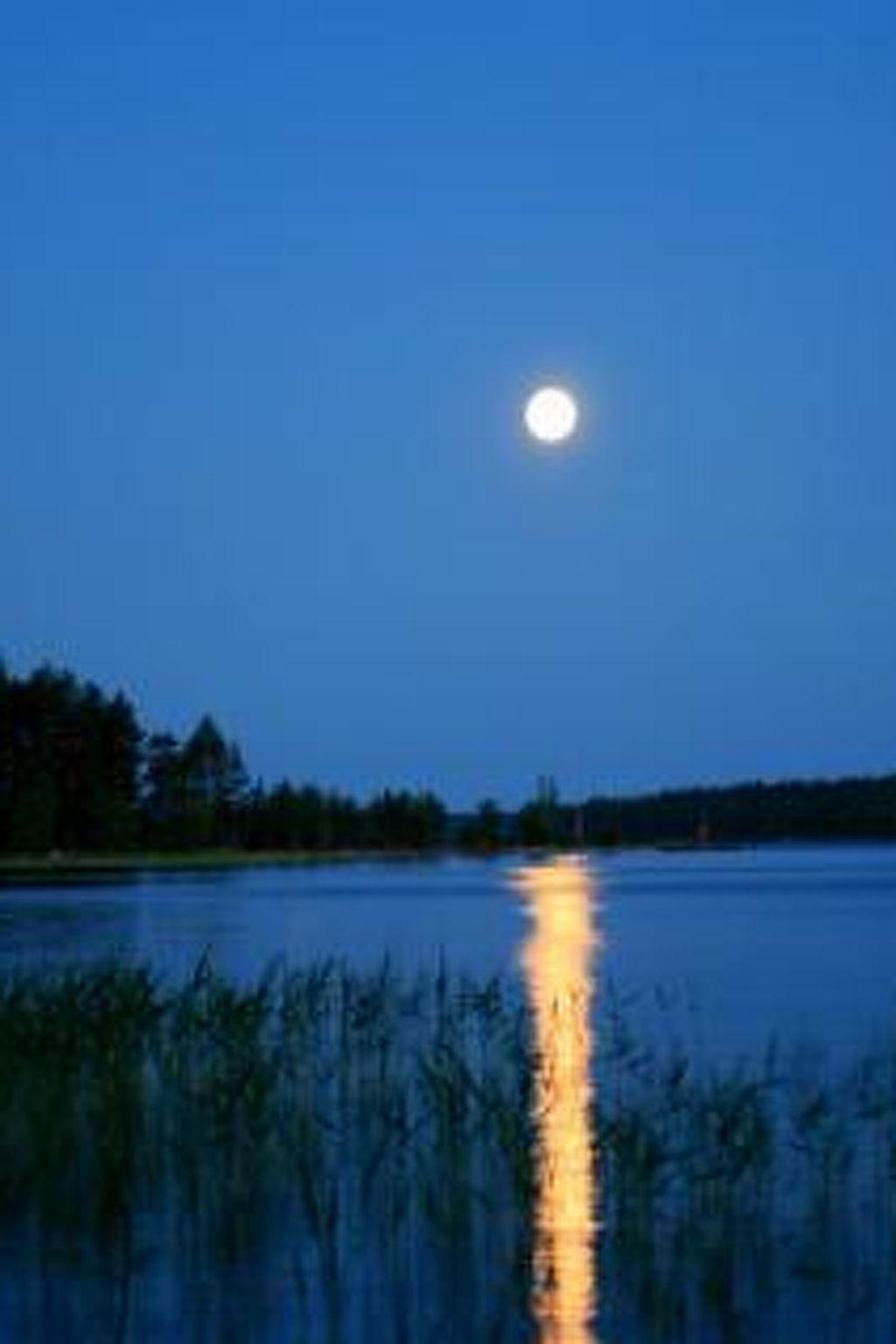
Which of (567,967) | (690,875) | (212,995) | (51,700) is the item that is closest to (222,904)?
(567,967)

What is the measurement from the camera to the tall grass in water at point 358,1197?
1602 centimetres

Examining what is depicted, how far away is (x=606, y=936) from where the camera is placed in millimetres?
71000

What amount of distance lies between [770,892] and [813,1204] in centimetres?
10593

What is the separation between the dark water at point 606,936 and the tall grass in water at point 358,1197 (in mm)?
7045

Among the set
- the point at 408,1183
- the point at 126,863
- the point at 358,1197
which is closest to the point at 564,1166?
the point at 358,1197

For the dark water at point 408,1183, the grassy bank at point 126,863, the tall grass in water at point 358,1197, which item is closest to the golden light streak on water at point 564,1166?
the dark water at point 408,1183

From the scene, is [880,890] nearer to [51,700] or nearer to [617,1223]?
[51,700]

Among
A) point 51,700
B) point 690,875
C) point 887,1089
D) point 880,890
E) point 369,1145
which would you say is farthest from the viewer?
point 690,875

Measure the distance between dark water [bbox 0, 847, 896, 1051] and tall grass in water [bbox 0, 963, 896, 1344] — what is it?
7.04m

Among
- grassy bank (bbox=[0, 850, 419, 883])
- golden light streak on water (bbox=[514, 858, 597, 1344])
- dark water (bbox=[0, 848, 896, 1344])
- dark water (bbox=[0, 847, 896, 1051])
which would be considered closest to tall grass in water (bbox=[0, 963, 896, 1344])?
dark water (bbox=[0, 848, 896, 1344])

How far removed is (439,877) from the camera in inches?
6378

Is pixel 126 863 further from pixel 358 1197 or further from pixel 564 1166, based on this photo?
pixel 358 1197

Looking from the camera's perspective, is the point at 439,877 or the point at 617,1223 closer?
the point at 617,1223

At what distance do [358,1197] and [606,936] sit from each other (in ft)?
169
